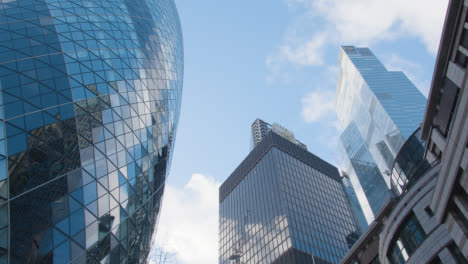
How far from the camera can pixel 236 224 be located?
11131cm

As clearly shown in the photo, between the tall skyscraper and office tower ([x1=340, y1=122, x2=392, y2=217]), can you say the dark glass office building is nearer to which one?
the tall skyscraper

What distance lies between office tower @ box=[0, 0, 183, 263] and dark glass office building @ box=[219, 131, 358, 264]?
188 ft

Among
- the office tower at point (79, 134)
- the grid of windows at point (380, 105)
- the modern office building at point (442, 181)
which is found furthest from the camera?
the grid of windows at point (380, 105)

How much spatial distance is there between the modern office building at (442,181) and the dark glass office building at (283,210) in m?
55.9

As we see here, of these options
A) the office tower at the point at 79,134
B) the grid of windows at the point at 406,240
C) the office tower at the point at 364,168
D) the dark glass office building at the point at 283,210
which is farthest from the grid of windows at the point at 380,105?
the office tower at the point at 79,134

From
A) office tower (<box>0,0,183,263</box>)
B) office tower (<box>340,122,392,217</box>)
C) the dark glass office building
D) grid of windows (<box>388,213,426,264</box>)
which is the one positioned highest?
office tower (<box>340,122,392,217</box>)

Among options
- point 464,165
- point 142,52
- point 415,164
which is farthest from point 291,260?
point 464,165

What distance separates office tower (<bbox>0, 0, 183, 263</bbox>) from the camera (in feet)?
71.0

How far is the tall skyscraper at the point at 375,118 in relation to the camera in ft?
442

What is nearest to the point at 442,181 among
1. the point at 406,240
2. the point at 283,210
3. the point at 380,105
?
the point at 406,240

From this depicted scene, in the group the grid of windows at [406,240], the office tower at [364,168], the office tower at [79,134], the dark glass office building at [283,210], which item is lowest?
the grid of windows at [406,240]

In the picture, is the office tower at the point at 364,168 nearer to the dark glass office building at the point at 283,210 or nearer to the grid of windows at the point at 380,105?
the grid of windows at the point at 380,105

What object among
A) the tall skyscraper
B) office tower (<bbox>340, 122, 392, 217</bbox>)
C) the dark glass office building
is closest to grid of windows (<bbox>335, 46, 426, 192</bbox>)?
the tall skyscraper

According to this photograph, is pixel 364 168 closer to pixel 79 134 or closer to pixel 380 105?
pixel 380 105
